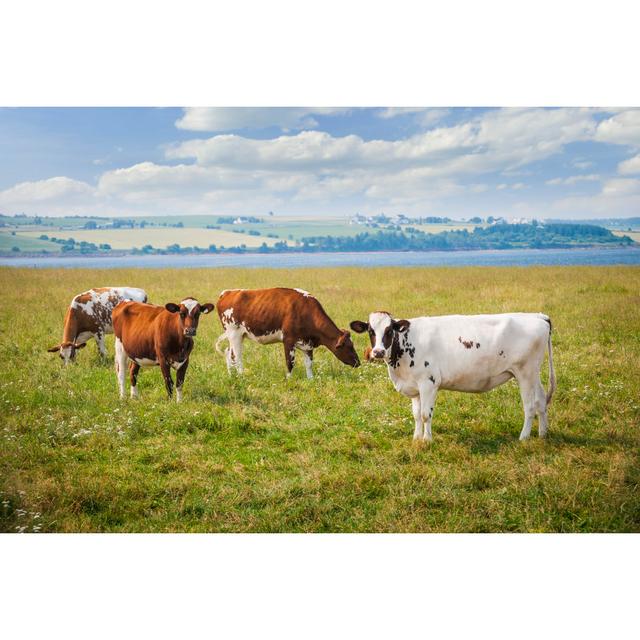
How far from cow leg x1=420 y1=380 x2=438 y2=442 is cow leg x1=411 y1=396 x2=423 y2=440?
4 cm

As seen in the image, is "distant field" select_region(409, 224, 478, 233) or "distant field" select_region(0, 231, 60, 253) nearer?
"distant field" select_region(0, 231, 60, 253)

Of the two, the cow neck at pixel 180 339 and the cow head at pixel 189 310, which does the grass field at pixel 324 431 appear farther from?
the cow head at pixel 189 310

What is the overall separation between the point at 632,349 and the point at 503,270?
146 cm

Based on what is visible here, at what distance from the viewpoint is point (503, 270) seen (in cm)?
627

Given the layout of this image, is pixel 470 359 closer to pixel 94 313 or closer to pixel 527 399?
pixel 527 399

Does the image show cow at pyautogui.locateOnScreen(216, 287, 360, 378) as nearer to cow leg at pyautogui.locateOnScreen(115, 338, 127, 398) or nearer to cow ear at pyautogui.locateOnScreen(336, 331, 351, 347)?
cow ear at pyautogui.locateOnScreen(336, 331, 351, 347)

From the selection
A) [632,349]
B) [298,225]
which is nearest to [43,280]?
[298,225]

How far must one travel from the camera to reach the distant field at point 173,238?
5980 mm

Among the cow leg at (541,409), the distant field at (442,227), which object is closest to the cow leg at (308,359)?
the distant field at (442,227)

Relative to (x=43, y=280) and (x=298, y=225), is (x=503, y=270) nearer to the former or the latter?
(x=298, y=225)

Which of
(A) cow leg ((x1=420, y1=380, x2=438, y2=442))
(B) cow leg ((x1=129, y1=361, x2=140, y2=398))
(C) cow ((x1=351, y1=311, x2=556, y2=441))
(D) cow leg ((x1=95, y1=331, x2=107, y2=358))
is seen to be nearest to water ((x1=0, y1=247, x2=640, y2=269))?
(C) cow ((x1=351, y1=311, x2=556, y2=441))

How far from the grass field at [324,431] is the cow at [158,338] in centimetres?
19

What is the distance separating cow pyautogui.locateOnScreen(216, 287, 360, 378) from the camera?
6992 millimetres

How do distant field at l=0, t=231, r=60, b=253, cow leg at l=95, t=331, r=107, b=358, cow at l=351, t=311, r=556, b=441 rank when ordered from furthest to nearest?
cow leg at l=95, t=331, r=107, b=358
distant field at l=0, t=231, r=60, b=253
cow at l=351, t=311, r=556, b=441
